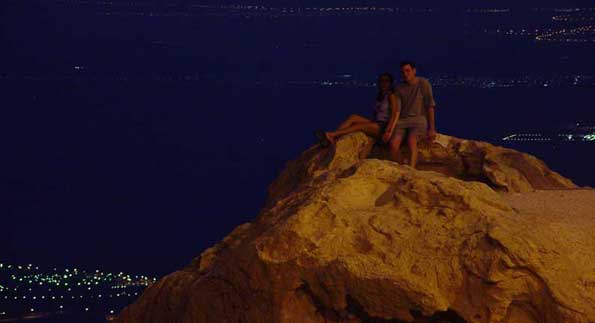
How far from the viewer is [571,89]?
26.0 meters

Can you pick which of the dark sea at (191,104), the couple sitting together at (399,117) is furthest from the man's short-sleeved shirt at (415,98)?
the dark sea at (191,104)

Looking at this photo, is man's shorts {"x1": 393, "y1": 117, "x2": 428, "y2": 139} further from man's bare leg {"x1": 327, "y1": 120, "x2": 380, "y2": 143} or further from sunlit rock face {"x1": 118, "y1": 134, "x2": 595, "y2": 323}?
sunlit rock face {"x1": 118, "y1": 134, "x2": 595, "y2": 323}

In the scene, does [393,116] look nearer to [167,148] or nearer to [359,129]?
[359,129]

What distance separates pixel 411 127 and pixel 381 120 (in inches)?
10.3

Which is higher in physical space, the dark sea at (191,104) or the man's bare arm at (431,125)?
the man's bare arm at (431,125)

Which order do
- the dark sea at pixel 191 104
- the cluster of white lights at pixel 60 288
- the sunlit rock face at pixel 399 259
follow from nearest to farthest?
the sunlit rock face at pixel 399 259, the cluster of white lights at pixel 60 288, the dark sea at pixel 191 104

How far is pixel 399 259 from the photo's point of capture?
19.0 ft

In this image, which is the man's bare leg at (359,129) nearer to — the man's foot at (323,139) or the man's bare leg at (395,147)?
the man's foot at (323,139)

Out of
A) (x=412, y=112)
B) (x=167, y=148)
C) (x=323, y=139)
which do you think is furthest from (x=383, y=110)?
(x=167, y=148)

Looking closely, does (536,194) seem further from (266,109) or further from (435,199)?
(266,109)

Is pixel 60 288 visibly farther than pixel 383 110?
Yes

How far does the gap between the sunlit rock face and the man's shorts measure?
2667mm

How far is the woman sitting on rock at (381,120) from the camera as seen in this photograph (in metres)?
9.00

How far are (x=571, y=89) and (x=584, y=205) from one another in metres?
19.6
